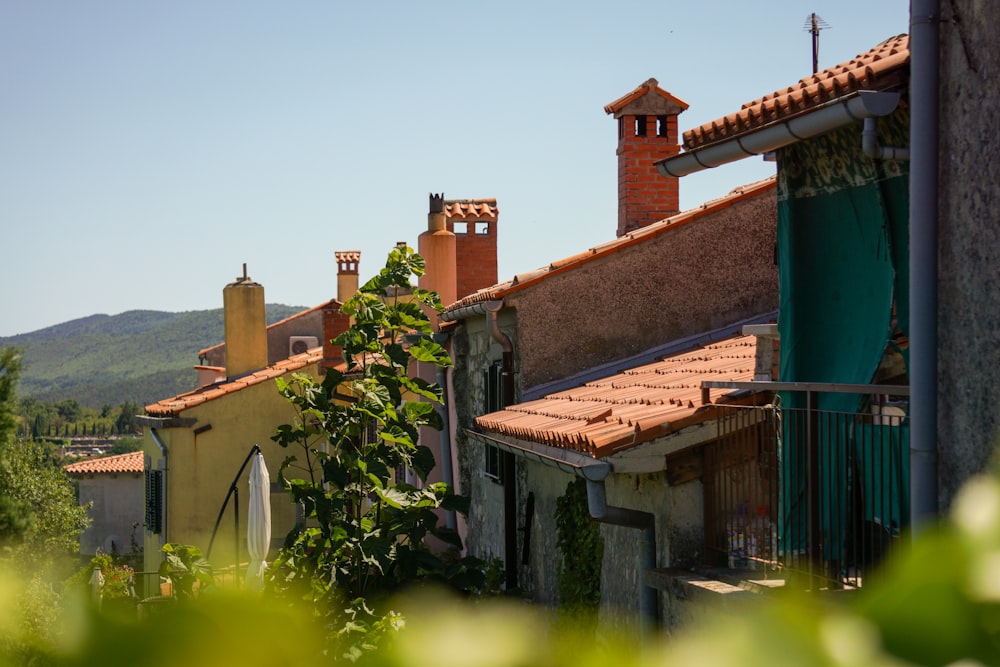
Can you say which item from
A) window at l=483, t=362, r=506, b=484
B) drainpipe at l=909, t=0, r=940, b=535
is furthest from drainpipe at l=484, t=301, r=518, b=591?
drainpipe at l=909, t=0, r=940, b=535

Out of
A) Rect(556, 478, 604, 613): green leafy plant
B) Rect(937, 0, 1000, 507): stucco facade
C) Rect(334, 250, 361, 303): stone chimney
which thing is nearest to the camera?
Rect(937, 0, 1000, 507): stucco facade

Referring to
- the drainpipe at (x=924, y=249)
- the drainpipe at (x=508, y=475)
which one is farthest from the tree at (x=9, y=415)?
the drainpipe at (x=924, y=249)

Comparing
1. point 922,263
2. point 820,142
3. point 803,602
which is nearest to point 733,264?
point 820,142

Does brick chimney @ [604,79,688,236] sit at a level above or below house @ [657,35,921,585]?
above

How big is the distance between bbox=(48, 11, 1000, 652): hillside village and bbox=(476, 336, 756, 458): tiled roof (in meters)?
0.03

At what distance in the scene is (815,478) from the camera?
18.6 feet

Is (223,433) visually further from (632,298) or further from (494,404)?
(632,298)

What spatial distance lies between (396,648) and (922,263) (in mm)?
4434

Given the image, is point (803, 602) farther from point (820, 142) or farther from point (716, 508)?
point (716, 508)

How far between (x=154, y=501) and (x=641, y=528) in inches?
669

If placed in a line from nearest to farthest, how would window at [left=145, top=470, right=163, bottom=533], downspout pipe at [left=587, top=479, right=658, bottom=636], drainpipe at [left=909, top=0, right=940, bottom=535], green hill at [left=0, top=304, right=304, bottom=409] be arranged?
drainpipe at [left=909, top=0, right=940, bottom=535], downspout pipe at [left=587, top=479, right=658, bottom=636], window at [left=145, top=470, right=163, bottom=533], green hill at [left=0, top=304, right=304, bottom=409]

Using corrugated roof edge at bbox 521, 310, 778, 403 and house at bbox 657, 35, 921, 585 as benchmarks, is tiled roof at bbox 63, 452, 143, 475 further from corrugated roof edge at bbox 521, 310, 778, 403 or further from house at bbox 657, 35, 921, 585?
house at bbox 657, 35, 921, 585

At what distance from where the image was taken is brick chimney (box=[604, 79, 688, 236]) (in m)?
12.8

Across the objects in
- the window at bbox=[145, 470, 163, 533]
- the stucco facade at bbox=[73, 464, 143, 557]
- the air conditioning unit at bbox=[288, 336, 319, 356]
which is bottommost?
the stucco facade at bbox=[73, 464, 143, 557]
